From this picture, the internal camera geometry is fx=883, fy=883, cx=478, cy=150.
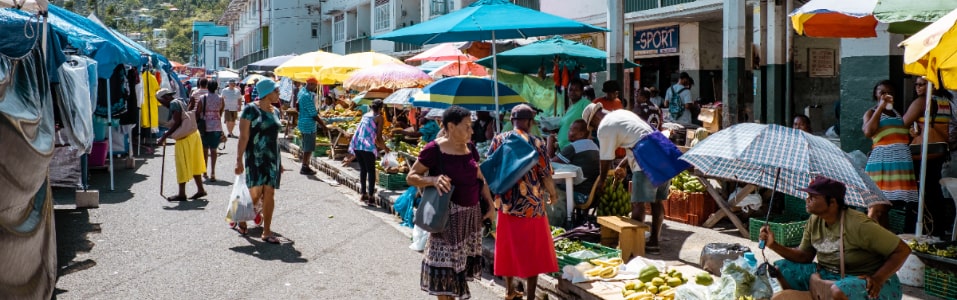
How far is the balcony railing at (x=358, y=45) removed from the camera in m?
40.3

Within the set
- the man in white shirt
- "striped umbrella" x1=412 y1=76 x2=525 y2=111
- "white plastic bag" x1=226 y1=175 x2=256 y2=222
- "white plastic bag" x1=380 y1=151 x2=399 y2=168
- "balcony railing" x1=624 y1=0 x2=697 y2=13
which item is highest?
"balcony railing" x1=624 y1=0 x2=697 y2=13

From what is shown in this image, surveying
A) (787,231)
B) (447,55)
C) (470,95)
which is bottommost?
(787,231)

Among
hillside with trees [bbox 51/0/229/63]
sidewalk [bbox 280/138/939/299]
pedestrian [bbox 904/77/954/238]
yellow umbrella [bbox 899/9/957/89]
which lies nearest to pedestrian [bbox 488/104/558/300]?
sidewalk [bbox 280/138/939/299]

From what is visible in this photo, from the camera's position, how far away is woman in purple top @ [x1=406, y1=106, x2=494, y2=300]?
19.6 ft

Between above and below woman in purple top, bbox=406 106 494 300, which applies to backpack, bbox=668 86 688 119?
Result: above

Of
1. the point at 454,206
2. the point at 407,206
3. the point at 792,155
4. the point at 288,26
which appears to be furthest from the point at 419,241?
the point at 288,26

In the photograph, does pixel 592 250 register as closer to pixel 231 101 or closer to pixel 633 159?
pixel 633 159

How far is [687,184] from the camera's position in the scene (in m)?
9.91

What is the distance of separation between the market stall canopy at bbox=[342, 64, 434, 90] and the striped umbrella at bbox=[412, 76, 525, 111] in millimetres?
5382

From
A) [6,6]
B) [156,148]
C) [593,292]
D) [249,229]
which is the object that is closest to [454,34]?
[249,229]

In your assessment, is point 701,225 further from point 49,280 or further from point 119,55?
point 119,55

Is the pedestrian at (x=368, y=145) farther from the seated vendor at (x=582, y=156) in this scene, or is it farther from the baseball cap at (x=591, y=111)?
the baseball cap at (x=591, y=111)

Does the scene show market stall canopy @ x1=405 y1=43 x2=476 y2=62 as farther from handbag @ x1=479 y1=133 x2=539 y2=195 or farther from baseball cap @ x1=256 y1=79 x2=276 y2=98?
handbag @ x1=479 y1=133 x2=539 y2=195

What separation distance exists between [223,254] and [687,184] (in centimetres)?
505
